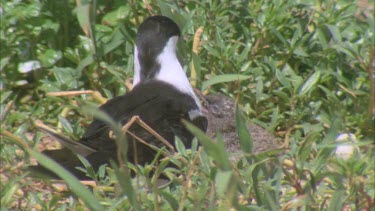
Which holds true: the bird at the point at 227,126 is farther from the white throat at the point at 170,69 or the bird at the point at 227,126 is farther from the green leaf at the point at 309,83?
the green leaf at the point at 309,83

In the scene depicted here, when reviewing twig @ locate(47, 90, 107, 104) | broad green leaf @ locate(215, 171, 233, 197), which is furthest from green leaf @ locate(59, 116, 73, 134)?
broad green leaf @ locate(215, 171, 233, 197)

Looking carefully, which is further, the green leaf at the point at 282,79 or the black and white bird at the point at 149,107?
the green leaf at the point at 282,79

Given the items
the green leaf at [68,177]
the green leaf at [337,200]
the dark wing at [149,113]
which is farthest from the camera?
the dark wing at [149,113]

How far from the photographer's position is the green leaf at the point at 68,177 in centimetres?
248

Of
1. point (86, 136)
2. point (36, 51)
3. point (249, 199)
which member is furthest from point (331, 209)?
point (36, 51)

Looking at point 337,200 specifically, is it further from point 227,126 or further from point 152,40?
point 152,40

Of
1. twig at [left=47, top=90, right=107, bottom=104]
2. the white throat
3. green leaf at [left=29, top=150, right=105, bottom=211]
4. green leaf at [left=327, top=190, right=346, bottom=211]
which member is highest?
green leaf at [left=29, top=150, right=105, bottom=211]

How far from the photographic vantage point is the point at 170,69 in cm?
448

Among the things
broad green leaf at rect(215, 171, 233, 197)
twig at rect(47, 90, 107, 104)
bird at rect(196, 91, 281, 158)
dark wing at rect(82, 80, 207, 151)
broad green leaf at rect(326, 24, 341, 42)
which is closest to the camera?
broad green leaf at rect(215, 171, 233, 197)

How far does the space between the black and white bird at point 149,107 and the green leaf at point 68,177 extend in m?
0.76

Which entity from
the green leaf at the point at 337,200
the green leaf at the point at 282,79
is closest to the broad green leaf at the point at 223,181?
the green leaf at the point at 337,200

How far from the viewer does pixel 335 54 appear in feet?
15.8

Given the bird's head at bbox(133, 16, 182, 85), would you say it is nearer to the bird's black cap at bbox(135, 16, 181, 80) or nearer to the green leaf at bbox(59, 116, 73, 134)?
the bird's black cap at bbox(135, 16, 181, 80)

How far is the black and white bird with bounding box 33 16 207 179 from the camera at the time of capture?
Answer: 377 cm
